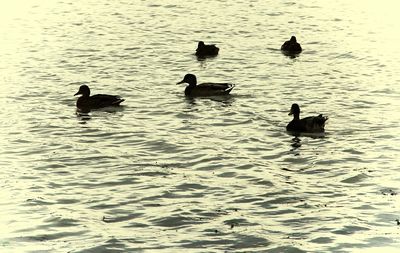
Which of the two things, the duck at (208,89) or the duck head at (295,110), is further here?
the duck at (208,89)

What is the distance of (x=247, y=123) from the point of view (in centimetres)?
2977

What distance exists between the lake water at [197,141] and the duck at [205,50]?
36 centimetres

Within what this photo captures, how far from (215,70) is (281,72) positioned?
3.06 meters

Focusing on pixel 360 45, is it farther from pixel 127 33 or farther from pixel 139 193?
pixel 139 193

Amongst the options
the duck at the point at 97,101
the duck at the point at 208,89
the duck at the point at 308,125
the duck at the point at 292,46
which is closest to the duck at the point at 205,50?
the duck at the point at 292,46

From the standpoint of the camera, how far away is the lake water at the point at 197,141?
19.8m

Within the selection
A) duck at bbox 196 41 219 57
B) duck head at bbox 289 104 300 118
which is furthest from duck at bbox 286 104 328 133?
duck at bbox 196 41 219 57

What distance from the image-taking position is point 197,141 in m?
27.5

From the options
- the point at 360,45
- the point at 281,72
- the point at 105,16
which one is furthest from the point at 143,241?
the point at 105,16

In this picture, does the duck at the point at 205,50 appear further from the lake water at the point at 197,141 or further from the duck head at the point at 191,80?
the duck head at the point at 191,80

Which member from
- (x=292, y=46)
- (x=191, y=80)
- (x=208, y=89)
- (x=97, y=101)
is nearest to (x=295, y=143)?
(x=208, y=89)

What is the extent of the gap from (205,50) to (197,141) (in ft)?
46.9

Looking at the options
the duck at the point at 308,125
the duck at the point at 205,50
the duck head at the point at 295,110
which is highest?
the duck at the point at 205,50

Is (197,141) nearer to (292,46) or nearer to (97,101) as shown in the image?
(97,101)
